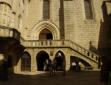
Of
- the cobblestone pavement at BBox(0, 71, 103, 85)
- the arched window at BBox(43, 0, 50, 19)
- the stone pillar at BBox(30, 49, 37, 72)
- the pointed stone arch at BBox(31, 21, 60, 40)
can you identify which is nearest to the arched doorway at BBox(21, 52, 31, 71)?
the stone pillar at BBox(30, 49, 37, 72)

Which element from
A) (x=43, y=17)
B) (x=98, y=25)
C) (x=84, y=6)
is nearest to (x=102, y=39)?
(x=98, y=25)

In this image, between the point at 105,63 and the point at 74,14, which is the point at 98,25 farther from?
the point at 105,63

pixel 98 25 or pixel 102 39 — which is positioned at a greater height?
pixel 98 25

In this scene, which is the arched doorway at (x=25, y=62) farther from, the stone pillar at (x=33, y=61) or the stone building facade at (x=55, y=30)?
the stone pillar at (x=33, y=61)

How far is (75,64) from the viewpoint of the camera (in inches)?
543

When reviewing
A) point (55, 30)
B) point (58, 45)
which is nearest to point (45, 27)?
point (55, 30)

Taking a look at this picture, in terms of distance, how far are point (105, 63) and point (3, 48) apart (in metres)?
8.13

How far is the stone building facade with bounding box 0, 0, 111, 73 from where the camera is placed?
47.2ft

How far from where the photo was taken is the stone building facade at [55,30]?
14387mm

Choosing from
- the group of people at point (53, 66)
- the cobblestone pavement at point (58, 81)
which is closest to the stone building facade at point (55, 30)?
the group of people at point (53, 66)

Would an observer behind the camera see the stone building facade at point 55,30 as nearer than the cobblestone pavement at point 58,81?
No

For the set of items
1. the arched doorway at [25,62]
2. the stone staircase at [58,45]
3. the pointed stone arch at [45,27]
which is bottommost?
the arched doorway at [25,62]

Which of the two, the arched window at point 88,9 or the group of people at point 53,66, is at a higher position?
the arched window at point 88,9

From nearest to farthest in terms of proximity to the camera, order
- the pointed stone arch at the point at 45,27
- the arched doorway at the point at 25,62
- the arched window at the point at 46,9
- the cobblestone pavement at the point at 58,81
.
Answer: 1. the cobblestone pavement at the point at 58,81
2. the arched doorway at the point at 25,62
3. the pointed stone arch at the point at 45,27
4. the arched window at the point at 46,9
